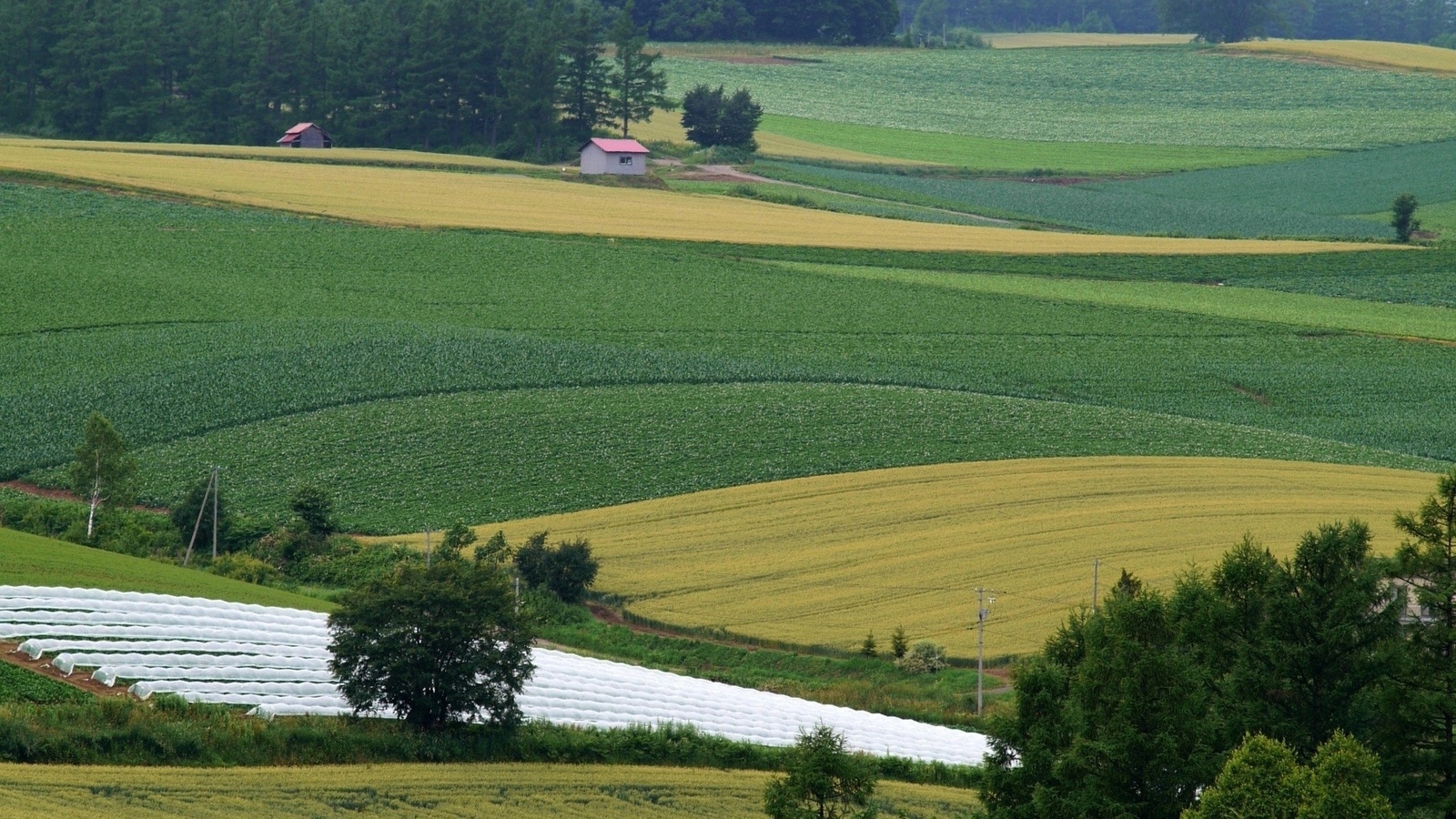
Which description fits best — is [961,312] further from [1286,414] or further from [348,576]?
[348,576]

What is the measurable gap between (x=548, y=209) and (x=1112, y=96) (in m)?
80.9

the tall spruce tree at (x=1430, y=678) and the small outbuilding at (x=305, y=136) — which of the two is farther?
the small outbuilding at (x=305, y=136)

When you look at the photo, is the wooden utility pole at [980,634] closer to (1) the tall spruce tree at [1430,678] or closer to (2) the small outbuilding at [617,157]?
(1) the tall spruce tree at [1430,678]

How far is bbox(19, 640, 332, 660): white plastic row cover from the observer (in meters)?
34.8

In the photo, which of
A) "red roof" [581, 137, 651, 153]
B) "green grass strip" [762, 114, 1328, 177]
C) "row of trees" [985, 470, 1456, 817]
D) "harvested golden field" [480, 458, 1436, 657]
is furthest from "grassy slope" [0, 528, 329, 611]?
"green grass strip" [762, 114, 1328, 177]

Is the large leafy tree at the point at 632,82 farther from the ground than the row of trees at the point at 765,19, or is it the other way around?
the row of trees at the point at 765,19

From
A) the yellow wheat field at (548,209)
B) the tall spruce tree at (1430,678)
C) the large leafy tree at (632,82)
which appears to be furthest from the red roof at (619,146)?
the tall spruce tree at (1430,678)

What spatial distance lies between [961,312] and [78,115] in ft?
289

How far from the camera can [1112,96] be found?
165625 mm

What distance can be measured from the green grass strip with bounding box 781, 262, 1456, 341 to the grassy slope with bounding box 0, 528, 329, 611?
48.3m

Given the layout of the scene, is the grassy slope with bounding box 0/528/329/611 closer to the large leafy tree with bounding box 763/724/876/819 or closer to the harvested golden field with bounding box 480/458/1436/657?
the harvested golden field with bounding box 480/458/1436/657

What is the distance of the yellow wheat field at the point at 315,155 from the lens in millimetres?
121188

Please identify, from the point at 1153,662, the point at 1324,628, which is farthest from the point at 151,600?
the point at 1324,628

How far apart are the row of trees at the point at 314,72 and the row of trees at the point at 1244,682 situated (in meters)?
106
